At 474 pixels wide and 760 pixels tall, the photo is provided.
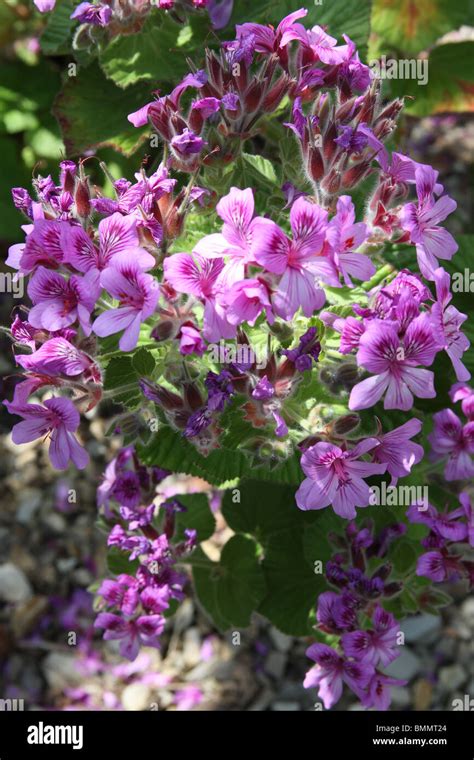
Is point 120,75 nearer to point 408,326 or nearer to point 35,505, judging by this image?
point 408,326

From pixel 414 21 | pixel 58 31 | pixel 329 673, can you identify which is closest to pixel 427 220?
pixel 329 673

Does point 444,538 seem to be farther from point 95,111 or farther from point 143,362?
point 95,111

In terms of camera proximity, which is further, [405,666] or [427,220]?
Result: [405,666]

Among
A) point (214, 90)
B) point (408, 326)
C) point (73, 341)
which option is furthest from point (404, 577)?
point (214, 90)

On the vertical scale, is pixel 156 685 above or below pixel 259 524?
below

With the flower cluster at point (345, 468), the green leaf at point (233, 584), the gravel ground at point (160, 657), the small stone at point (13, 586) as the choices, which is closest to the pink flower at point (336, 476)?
the flower cluster at point (345, 468)

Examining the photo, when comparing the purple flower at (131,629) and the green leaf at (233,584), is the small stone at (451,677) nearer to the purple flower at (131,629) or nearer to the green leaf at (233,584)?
the green leaf at (233,584)

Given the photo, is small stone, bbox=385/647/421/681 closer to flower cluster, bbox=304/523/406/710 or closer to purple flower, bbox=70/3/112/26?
flower cluster, bbox=304/523/406/710
